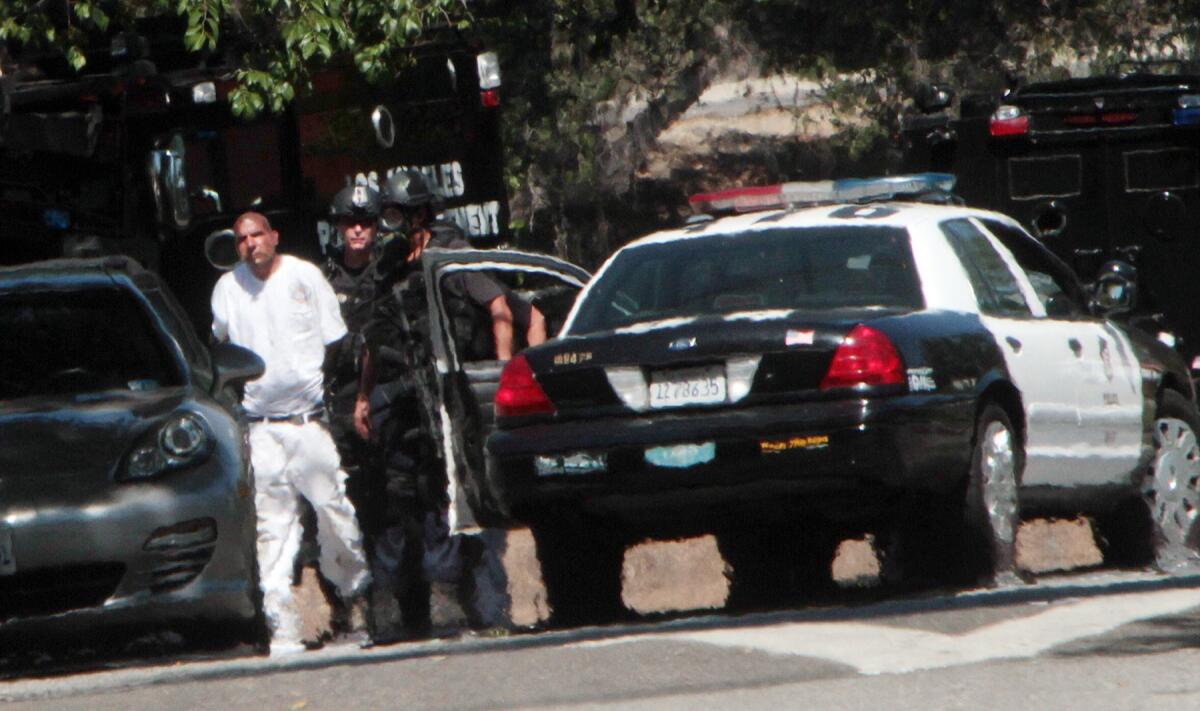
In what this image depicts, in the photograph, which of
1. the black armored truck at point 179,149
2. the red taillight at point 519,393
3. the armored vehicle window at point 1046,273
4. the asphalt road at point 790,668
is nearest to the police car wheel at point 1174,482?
the armored vehicle window at point 1046,273

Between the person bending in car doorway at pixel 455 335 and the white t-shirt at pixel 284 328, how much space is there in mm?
232

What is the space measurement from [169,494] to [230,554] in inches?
12.3

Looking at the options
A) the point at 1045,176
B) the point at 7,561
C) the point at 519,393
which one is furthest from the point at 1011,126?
the point at 7,561

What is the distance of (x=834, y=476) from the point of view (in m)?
8.03

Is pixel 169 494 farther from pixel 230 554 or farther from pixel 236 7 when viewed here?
pixel 236 7

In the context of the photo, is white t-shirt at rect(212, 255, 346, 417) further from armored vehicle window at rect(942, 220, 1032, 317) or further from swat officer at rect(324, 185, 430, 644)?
armored vehicle window at rect(942, 220, 1032, 317)

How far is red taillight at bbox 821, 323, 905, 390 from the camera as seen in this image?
318 inches

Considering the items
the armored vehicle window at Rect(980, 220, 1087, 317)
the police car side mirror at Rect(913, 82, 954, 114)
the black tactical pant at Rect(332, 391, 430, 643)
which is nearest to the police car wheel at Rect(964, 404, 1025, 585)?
the armored vehicle window at Rect(980, 220, 1087, 317)

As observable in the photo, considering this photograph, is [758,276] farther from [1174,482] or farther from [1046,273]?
[1174,482]

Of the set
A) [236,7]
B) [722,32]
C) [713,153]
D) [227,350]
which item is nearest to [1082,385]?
[227,350]

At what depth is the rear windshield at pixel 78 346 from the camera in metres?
9.15

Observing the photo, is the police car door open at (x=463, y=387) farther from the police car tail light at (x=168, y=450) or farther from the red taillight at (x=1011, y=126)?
the red taillight at (x=1011, y=126)

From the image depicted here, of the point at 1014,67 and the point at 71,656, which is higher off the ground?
the point at 1014,67

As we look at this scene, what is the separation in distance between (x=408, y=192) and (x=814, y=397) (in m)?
2.79
